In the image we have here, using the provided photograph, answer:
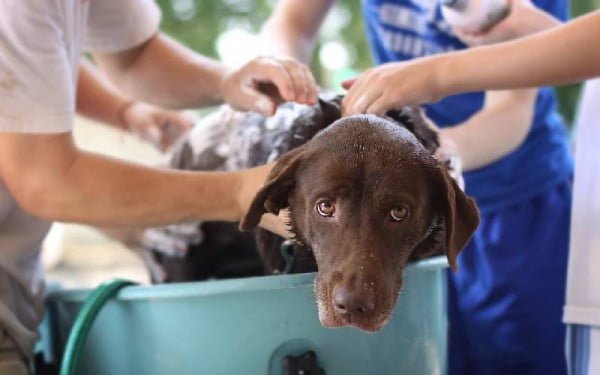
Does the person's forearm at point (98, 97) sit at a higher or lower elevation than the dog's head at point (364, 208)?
higher

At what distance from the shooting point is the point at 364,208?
0.65 metres

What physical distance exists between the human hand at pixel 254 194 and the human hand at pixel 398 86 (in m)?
0.13

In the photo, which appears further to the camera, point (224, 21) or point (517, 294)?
point (224, 21)

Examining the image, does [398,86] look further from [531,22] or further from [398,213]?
[531,22]

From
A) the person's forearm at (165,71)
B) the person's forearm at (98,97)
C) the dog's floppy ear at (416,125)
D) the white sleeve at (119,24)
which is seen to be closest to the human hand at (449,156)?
the dog's floppy ear at (416,125)

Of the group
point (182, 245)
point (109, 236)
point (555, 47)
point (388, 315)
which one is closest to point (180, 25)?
point (109, 236)

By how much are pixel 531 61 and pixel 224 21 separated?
1649 millimetres

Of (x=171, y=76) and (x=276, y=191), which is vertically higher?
(x=171, y=76)

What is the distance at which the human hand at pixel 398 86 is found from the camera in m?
0.79

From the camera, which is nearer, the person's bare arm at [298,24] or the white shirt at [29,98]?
the white shirt at [29,98]

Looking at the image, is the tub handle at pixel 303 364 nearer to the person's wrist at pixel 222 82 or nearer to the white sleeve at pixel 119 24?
the person's wrist at pixel 222 82

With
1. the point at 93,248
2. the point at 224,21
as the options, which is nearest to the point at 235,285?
the point at 93,248

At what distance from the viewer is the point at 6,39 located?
0.77m

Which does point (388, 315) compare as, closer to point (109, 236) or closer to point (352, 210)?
point (352, 210)
